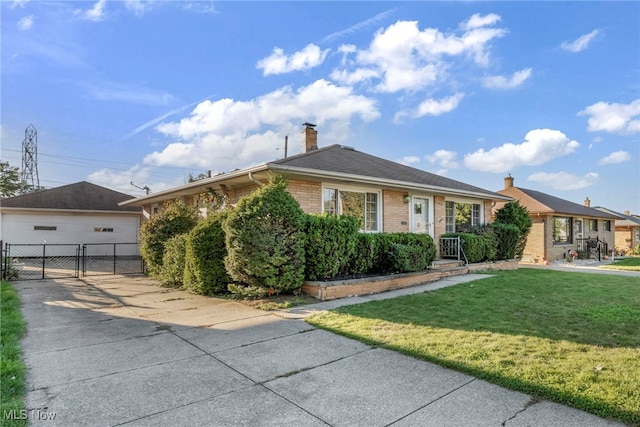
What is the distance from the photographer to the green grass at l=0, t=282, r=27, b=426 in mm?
2988

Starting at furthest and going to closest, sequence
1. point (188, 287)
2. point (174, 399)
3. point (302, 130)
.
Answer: point (302, 130)
point (188, 287)
point (174, 399)

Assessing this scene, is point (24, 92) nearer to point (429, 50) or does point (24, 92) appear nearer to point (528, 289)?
point (429, 50)

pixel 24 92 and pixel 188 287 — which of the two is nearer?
pixel 188 287

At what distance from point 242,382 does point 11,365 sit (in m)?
2.63

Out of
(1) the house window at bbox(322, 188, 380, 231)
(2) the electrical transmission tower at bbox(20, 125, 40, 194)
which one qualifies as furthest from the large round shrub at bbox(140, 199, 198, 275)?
(2) the electrical transmission tower at bbox(20, 125, 40, 194)

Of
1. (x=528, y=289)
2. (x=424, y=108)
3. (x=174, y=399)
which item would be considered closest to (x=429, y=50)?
(x=424, y=108)

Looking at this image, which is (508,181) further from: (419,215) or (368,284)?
(368,284)

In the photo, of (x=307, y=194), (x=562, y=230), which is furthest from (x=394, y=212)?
(x=562, y=230)

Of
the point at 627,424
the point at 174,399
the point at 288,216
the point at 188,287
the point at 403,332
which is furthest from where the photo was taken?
the point at 188,287

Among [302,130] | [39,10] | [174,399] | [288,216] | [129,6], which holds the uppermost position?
[129,6]

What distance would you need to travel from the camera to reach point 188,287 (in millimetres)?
9031

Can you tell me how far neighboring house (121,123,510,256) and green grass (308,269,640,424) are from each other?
387cm

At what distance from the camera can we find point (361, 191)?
1130 centimetres

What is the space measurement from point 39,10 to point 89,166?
34.3 m
